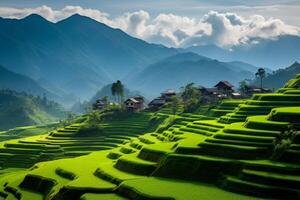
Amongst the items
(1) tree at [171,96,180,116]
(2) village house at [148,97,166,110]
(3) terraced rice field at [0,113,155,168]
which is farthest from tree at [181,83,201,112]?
(3) terraced rice field at [0,113,155,168]

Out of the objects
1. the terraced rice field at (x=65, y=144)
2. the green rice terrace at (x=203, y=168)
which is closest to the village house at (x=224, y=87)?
the terraced rice field at (x=65, y=144)

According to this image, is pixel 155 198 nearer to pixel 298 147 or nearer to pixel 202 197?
pixel 202 197

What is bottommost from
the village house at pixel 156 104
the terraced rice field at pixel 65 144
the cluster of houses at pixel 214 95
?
the terraced rice field at pixel 65 144

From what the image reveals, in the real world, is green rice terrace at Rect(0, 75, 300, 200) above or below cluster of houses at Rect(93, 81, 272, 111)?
below

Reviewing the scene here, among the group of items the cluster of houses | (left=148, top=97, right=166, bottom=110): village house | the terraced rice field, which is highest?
the cluster of houses

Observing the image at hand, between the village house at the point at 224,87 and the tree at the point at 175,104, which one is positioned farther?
the tree at the point at 175,104

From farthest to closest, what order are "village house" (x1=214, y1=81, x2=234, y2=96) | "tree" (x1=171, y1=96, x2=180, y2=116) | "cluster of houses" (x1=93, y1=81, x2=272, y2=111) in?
"cluster of houses" (x1=93, y1=81, x2=272, y2=111), "tree" (x1=171, y1=96, x2=180, y2=116), "village house" (x1=214, y1=81, x2=234, y2=96)

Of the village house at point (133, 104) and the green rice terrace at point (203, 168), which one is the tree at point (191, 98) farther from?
the green rice terrace at point (203, 168)

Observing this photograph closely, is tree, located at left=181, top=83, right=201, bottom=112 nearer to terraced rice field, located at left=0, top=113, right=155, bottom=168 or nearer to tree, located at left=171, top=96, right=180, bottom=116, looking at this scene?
tree, located at left=171, top=96, right=180, bottom=116

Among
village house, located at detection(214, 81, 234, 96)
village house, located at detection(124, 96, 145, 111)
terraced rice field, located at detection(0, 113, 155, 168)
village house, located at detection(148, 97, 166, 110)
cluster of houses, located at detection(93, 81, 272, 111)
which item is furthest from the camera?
village house, located at detection(148, 97, 166, 110)
